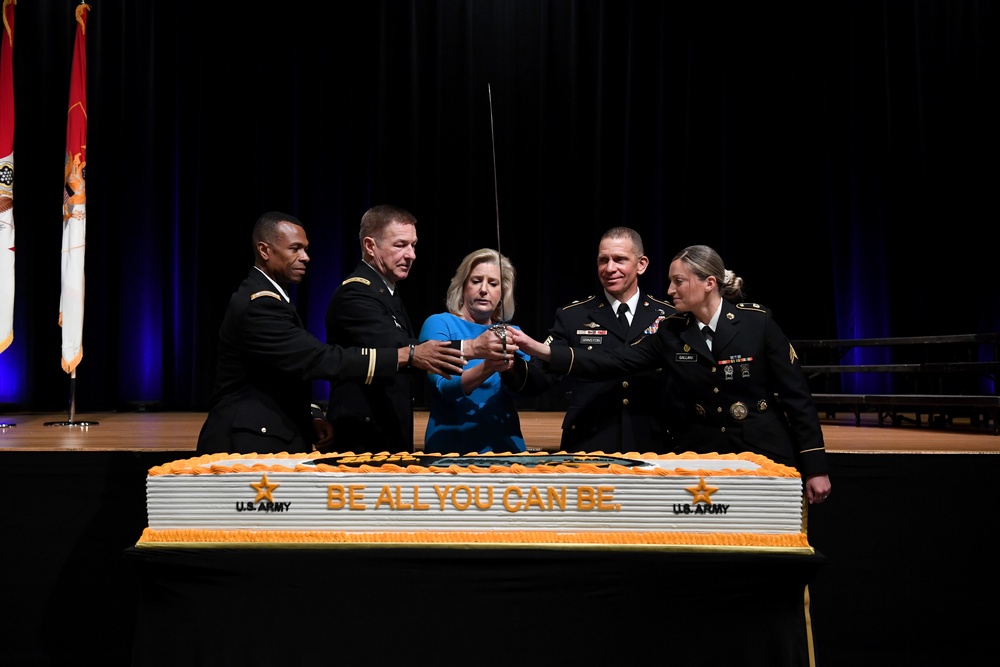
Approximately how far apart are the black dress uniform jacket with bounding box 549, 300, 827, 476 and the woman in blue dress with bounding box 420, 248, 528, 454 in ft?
0.76

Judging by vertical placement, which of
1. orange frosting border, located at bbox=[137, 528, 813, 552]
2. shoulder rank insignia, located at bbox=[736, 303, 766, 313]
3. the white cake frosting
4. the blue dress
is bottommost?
orange frosting border, located at bbox=[137, 528, 813, 552]

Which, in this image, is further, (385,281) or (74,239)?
(74,239)

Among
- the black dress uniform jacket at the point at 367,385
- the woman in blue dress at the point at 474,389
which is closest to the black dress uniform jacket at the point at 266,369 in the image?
the black dress uniform jacket at the point at 367,385

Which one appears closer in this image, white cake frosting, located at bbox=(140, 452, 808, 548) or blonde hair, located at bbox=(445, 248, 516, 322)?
white cake frosting, located at bbox=(140, 452, 808, 548)

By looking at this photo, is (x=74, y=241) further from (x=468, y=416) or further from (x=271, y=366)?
(x=468, y=416)

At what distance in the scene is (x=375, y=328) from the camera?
2506 mm

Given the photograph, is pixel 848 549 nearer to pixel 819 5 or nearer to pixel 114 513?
pixel 114 513

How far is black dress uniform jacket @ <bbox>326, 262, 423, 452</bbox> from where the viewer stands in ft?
8.26

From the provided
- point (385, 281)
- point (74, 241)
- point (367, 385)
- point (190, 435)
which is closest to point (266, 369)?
point (367, 385)

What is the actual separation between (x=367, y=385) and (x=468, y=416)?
34 centimetres

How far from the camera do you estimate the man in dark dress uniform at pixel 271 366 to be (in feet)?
7.64

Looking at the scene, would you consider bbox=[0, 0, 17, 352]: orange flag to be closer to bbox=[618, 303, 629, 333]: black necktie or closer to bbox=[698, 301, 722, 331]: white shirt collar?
bbox=[618, 303, 629, 333]: black necktie

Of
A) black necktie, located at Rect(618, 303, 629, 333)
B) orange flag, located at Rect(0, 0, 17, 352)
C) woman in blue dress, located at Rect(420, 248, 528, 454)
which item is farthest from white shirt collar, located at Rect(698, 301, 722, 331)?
orange flag, located at Rect(0, 0, 17, 352)

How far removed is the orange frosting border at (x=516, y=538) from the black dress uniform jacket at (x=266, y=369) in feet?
2.23
